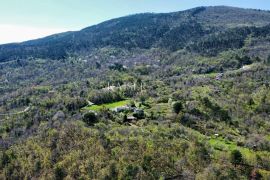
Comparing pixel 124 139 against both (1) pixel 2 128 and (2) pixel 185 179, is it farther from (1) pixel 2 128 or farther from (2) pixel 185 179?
(1) pixel 2 128

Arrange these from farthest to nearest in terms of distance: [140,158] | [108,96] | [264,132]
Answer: [108,96]
[264,132]
[140,158]

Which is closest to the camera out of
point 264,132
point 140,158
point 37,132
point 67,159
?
point 140,158

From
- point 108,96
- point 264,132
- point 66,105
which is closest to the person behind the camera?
point 264,132

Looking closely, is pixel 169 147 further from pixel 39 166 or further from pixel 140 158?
pixel 39 166

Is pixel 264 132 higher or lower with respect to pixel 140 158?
lower

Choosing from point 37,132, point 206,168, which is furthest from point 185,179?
point 37,132

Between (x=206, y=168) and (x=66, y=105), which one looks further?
(x=66, y=105)

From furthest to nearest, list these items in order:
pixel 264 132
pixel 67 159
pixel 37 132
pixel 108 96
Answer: pixel 108 96 → pixel 264 132 → pixel 37 132 → pixel 67 159

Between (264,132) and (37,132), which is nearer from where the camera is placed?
(37,132)

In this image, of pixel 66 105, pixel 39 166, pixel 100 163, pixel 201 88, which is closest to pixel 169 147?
pixel 100 163
